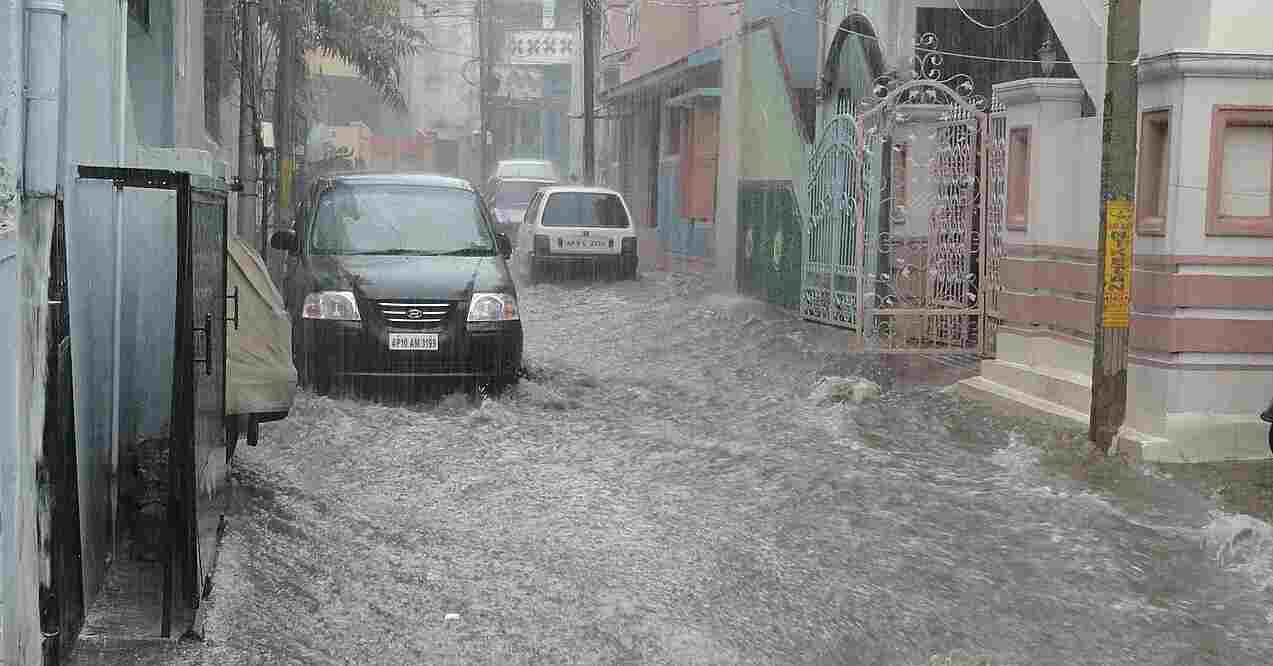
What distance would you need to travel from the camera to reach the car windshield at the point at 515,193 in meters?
35.5

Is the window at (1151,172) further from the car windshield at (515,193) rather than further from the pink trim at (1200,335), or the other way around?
the car windshield at (515,193)

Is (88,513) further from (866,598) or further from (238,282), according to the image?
(866,598)

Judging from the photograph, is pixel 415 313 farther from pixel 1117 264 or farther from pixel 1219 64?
pixel 1219 64

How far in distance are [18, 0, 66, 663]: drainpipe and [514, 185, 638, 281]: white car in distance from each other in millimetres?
21372

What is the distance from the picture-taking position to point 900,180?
660 inches

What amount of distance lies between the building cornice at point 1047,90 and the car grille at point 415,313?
4.67 meters

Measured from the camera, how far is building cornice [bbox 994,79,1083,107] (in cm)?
1159

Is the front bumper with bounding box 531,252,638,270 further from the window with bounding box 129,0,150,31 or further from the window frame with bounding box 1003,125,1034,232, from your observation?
the window with bounding box 129,0,150,31

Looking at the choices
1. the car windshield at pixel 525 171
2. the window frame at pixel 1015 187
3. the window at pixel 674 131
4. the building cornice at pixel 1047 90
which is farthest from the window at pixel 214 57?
the car windshield at pixel 525 171

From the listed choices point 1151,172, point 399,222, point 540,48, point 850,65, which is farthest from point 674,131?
point 540,48

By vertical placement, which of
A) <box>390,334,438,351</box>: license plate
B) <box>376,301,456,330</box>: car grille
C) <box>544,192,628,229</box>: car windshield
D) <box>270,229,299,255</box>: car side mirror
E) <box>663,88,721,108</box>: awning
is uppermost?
<box>663,88,721,108</box>: awning

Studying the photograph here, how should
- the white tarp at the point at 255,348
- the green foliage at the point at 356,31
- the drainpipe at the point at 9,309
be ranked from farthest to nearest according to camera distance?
the green foliage at the point at 356,31 < the white tarp at the point at 255,348 < the drainpipe at the point at 9,309

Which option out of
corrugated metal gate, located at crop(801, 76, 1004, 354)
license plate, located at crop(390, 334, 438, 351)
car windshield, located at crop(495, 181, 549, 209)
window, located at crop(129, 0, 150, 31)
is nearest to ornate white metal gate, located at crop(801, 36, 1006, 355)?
corrugated metal gate, located at crop(801, 76, 1004, 354)

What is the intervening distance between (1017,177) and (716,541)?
5.37 m
